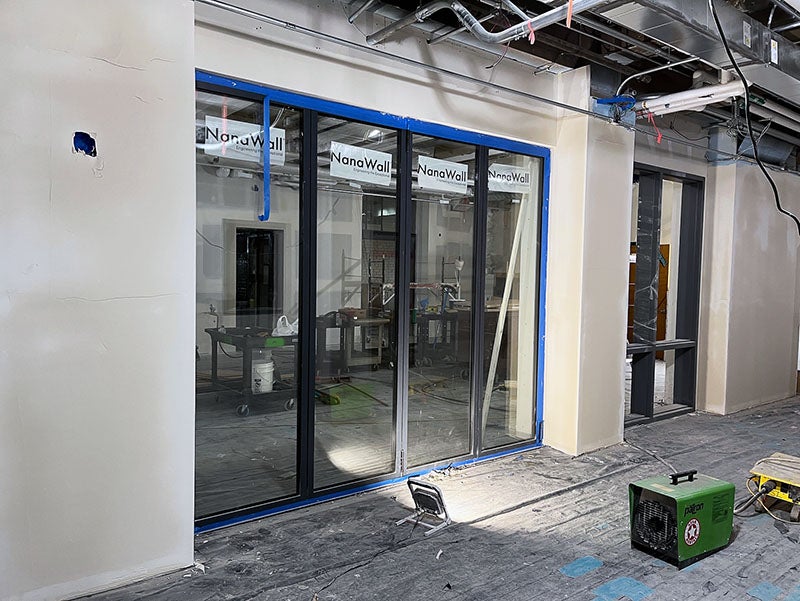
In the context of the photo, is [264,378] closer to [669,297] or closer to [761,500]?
[761,500]

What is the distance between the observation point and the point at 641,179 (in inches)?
218

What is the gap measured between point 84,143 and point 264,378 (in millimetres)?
1589

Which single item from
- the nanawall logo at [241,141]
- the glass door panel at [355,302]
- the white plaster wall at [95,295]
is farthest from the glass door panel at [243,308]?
the white plaster wall at [95,295]

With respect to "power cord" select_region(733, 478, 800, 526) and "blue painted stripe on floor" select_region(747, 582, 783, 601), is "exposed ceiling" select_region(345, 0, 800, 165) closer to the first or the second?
"power cord" select_region(733, 478, 800, 526)

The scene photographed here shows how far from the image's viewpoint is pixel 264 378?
3523 mm

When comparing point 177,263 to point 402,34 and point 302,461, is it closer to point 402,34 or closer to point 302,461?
point 302,461

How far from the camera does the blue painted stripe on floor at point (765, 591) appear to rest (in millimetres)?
2701

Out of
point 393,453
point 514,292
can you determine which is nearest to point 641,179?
point 514,292

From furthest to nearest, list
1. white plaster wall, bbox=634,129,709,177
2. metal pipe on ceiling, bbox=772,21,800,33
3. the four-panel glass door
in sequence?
1. white plaster wall, bbox=634,129,709,177
2. metal pipe on ceiling, bbox=772,21,800,33
3. the four-panel glass door

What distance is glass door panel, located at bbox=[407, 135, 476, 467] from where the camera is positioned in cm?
402

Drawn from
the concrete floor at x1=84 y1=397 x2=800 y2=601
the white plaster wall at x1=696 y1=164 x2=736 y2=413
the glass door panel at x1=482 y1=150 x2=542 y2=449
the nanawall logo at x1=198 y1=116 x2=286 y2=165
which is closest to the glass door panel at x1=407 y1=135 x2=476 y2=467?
the glass door panel at x1=482 y1=150 x2=542 y2=449

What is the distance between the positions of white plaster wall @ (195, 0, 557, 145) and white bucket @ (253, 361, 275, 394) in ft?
4.96

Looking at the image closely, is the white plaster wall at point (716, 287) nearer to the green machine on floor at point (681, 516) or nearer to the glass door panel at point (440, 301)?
the glass door panel at point (440, 301)

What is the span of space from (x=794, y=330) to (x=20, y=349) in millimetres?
7337
